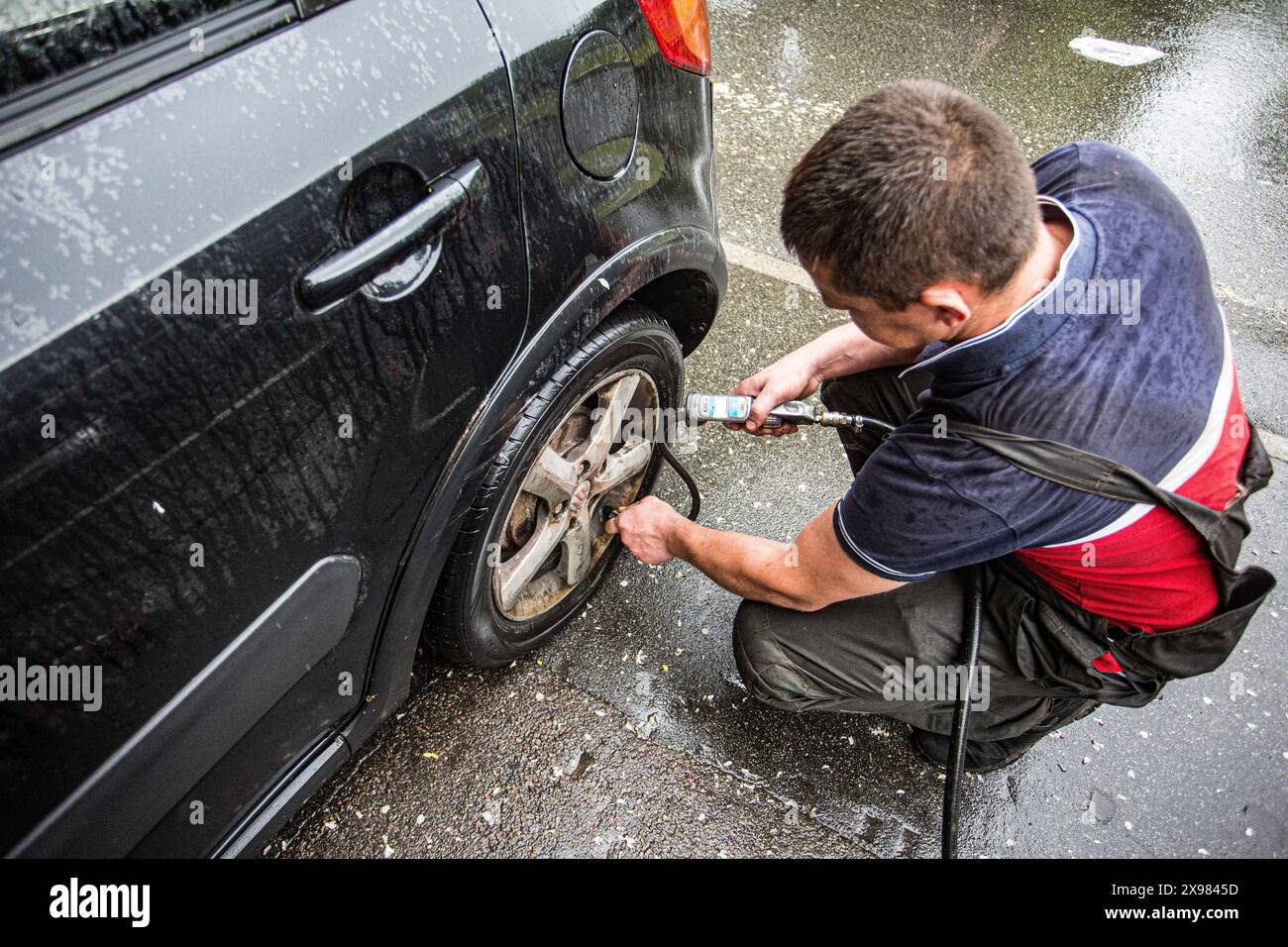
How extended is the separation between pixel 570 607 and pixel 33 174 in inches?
57.7

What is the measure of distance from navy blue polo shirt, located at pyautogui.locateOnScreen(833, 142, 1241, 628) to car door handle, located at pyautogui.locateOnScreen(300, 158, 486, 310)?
801mm

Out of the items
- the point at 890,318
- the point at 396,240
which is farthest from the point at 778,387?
the point at 396,240

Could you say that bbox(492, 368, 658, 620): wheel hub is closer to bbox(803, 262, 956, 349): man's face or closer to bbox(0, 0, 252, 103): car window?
bbox(803, 262, 956, 349): man's face

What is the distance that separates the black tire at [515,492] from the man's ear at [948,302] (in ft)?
2.08

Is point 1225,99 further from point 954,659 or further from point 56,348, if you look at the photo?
point 56,348

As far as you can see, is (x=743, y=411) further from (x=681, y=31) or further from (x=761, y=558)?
(x=681, y=31)

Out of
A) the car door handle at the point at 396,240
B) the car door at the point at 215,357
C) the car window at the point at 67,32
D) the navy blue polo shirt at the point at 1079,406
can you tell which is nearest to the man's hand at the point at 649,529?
the navy blue polo shirt at the point at 1079,406

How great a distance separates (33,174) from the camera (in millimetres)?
911

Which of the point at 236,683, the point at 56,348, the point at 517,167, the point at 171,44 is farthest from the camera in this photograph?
the point at 517,167

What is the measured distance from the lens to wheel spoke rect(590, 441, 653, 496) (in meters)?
2.04

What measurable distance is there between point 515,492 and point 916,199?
0.88m

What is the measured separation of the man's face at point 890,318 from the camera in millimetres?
1376

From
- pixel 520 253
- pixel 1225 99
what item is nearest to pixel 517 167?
pixel 520 253

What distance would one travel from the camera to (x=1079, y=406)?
1364mm
